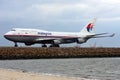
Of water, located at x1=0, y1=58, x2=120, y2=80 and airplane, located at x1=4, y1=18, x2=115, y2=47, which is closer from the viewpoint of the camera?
water, located at x1=0, y1=58, x2=120, y2=80

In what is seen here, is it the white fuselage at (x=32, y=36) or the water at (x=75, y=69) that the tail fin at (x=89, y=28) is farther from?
the water at (x=75, y=69)

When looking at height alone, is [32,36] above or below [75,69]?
above

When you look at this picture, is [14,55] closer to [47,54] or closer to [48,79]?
[47,54]

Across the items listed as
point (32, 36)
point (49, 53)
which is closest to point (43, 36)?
point (32, 36)

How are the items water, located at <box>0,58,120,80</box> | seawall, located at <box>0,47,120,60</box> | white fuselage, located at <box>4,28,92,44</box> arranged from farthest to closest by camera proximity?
white fuselage, located at <box>4,28,92,44</box>
seawall, located at <box>0,47,120,60</box>
water, located at <box>0,58,120,80</box>

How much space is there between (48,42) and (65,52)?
17.7 metres

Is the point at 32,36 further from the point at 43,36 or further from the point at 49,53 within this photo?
the point at 49,53

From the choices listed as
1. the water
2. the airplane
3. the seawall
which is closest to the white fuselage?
the airplane

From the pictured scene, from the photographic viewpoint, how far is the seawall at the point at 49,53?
62.7 meters

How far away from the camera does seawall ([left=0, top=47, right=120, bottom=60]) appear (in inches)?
2467

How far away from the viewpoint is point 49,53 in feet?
220

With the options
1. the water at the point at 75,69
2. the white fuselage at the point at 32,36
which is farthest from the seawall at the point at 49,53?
the water at the point at 75,69

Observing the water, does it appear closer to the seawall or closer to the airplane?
the seawall

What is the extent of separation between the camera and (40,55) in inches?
2584
